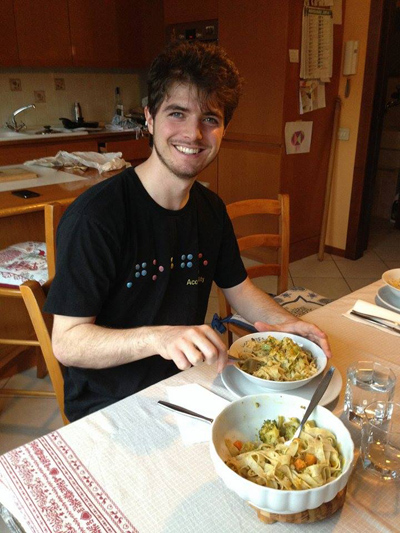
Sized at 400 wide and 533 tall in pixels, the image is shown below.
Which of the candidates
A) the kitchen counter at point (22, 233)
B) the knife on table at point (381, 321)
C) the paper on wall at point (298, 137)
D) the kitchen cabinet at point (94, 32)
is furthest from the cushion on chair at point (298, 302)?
the kitchen cabinet at point (94, 32)

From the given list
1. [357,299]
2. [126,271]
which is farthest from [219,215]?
[357,299]

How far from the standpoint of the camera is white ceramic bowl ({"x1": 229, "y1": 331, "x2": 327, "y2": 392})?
2.91 ft

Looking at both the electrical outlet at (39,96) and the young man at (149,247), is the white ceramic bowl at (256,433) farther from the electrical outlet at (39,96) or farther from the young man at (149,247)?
the electrical outlet at (39,96)

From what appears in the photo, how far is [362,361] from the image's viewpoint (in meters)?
1.03

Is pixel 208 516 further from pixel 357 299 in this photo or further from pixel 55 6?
pixel 55 6

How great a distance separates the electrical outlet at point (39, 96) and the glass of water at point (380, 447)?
4384 mm

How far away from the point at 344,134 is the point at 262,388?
3.12 metres

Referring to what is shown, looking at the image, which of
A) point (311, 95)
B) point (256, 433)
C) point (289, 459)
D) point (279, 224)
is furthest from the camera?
point (311, 95)

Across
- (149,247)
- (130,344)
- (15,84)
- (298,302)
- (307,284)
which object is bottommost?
(307,284)

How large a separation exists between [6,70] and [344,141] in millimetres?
2943

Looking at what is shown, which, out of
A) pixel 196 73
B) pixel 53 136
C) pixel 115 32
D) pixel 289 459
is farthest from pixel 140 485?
pixel 115 32

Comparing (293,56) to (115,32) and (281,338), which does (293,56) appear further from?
(281,338)

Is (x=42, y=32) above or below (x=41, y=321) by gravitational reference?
above

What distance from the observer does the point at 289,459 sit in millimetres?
642
